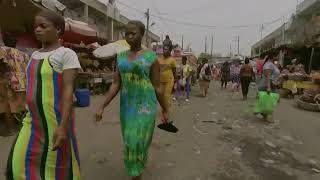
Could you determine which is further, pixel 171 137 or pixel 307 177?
pixel 171 137

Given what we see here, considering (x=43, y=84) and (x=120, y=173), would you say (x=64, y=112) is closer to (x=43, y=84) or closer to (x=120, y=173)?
(x=43, y=84)

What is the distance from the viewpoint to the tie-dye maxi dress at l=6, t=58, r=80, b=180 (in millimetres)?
2918

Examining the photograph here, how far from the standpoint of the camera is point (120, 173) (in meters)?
5.36

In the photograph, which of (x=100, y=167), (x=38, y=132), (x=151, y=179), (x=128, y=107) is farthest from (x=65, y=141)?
(x=100, y=167)

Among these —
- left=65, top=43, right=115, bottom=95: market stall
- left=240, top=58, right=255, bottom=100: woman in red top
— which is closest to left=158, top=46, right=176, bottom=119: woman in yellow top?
left=65, top=43, right=115, bottom=95: market stall

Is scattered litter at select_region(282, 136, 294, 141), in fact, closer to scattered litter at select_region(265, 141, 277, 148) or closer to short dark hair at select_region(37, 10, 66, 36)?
scattered litter at select_region(265, 141, 277, 148)

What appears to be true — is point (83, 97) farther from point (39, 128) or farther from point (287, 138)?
point (39, 128)

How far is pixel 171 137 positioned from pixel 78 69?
499 centimetres

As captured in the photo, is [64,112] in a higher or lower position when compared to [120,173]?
higher

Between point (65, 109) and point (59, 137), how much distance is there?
0.62 feet

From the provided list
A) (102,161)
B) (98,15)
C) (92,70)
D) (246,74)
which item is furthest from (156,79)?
(98,15)

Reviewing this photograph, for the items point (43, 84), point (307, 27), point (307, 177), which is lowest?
point (307, 177)

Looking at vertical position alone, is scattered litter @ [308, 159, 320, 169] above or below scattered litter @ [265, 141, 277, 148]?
below

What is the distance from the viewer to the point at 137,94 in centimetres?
434
